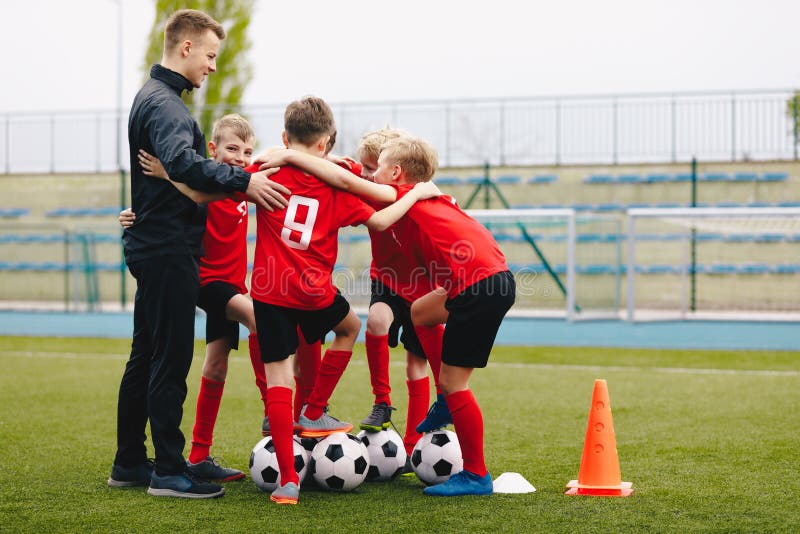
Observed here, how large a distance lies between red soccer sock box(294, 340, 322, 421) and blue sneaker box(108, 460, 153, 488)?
846 mm

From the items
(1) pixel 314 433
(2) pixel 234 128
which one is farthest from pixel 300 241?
(2) pixel 234 128

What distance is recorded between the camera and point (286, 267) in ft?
13.5

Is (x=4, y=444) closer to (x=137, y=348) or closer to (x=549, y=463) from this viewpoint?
(x=137, y=348)

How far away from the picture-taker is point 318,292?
13.6 feet

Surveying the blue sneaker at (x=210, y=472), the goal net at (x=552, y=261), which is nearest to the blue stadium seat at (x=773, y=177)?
the goal net at (x=552, y=261)

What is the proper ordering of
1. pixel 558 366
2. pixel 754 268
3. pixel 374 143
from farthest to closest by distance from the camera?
1. pixel 754 268
2. pixel 558 366
3. pixel 374 143

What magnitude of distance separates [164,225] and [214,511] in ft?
4.15

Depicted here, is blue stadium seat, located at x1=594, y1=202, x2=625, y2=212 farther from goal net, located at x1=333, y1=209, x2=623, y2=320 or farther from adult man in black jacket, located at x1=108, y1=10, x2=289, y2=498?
adult man in black jacket, located at x1=108, y1=10, x2=289, y2=498

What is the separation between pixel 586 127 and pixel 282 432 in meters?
17.7

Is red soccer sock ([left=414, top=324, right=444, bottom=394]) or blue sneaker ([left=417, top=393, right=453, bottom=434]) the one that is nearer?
blue sneaker ([left=417, top=393, right=453, bottom=434])

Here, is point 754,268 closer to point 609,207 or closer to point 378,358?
point 609,207

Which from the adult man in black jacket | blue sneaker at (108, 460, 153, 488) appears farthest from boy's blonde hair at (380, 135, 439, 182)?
blue sneaker at (108, 460, 153, 488)

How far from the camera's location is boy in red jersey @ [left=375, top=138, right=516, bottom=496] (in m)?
4.21

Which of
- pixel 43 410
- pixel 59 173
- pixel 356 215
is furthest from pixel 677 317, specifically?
pixel 59 173
